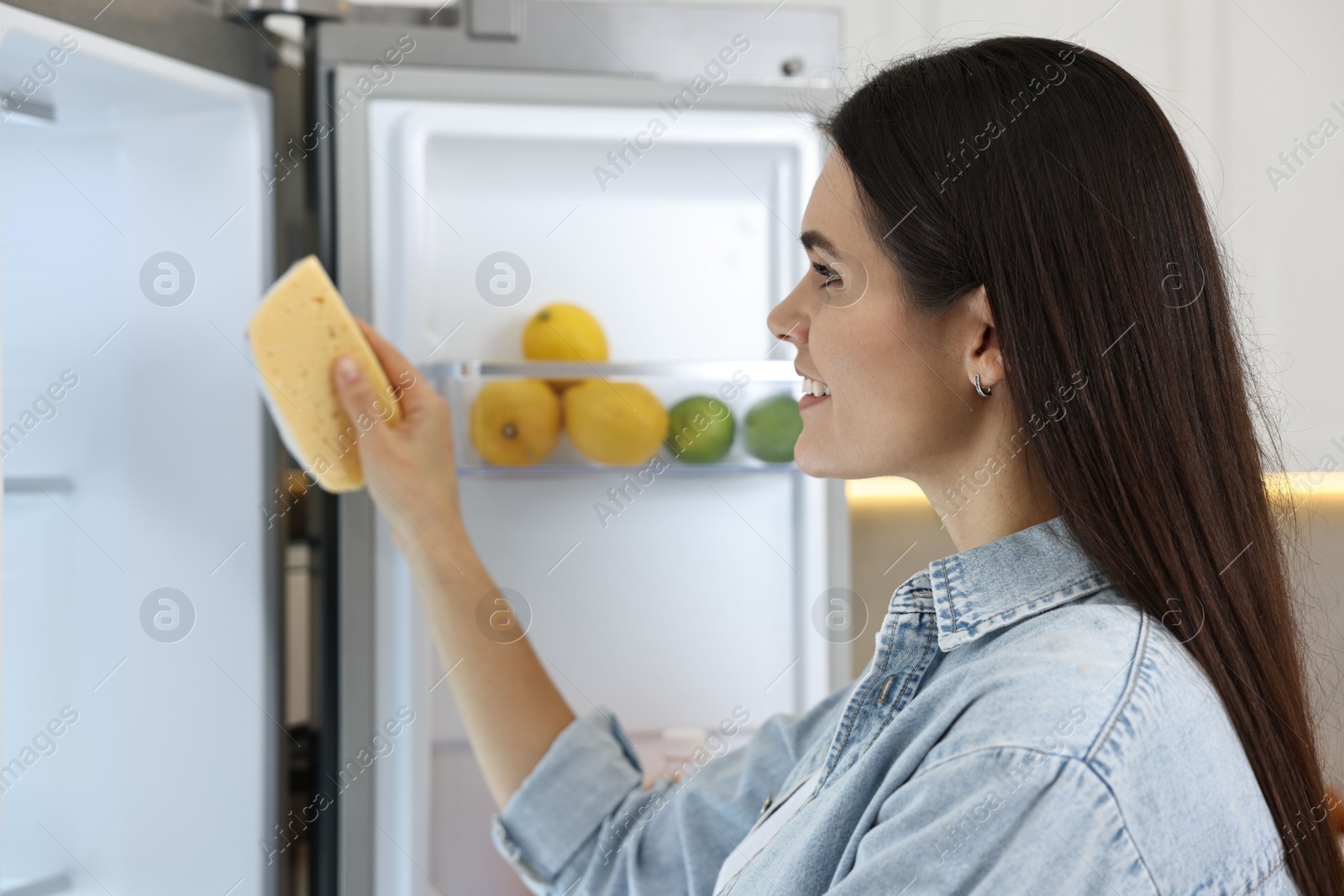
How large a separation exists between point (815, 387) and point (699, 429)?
282mm

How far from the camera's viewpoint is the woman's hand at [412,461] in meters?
0.96

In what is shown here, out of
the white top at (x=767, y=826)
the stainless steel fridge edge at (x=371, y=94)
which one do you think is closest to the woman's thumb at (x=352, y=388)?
the stainless steel fridge edge at (x=371, y=94)

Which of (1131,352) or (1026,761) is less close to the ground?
(1131,352)

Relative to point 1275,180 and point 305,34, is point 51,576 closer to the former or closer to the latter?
point 305,34

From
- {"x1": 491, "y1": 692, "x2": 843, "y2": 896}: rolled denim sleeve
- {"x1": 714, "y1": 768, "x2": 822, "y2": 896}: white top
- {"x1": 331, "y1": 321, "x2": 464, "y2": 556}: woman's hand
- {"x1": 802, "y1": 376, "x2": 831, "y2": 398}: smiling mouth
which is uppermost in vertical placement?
{"x1": 802, "y1": 376, "x2": 831, "y2": 398}: smiling mouth

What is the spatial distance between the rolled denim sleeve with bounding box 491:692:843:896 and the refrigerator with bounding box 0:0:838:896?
0.12 m

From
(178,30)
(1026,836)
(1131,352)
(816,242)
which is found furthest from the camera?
(178,30)

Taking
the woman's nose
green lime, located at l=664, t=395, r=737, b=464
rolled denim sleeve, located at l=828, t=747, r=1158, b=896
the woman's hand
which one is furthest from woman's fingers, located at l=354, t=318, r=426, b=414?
rolled denim sleeve, located at l=828, t=747, r=1158, b=896

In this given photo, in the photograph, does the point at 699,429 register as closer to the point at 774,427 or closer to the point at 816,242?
the point at 774,427

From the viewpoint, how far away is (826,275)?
73 cm

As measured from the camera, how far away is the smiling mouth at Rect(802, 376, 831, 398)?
0.77 m

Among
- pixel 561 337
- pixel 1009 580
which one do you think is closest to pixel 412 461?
pixel 561 337

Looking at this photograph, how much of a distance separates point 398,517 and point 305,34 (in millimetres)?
475

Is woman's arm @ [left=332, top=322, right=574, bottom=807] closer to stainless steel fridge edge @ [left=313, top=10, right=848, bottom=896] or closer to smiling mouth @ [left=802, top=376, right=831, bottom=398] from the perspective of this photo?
stainless steel fridge edge @ [left=313, top=10, right=848, bottom=896]
